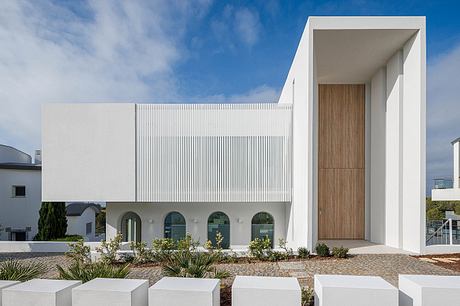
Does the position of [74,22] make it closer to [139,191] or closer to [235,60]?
[139,191]

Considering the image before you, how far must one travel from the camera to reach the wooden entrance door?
38.4 feet

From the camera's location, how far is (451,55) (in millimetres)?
13273

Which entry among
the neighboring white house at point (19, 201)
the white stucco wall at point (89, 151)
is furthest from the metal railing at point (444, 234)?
the neighboring white house at point (19, 201)

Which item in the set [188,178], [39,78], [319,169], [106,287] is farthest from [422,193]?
[39,78]

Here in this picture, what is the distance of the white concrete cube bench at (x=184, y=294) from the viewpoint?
3.55 m

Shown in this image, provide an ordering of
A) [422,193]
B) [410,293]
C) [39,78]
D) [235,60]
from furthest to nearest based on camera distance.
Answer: [235,60] < [39,78] < [422,193] < [410,293]

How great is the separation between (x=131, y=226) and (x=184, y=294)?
10.8 metres

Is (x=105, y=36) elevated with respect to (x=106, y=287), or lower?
elevated

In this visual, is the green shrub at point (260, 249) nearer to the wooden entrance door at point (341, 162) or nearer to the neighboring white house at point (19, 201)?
the wooden entrance door at point (341, 162)

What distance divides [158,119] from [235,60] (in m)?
8.71

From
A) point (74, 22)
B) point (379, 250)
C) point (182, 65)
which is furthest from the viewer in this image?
point (182, 65)

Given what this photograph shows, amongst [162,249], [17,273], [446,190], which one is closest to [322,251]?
[162,249]

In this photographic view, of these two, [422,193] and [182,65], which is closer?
[422,193]

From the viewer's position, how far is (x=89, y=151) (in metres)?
11.8
